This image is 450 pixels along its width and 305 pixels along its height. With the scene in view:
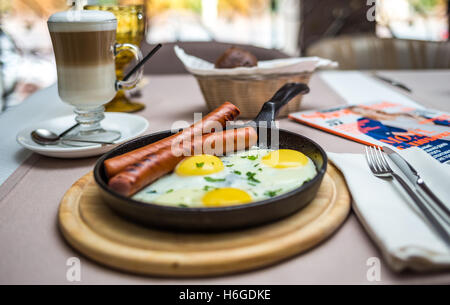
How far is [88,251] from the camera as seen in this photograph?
583 millimetres

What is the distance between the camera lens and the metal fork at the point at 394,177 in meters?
0.57

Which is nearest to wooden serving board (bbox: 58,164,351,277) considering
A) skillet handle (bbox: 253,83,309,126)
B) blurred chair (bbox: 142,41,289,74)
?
skillet handle (bbox: 253,83,309,126)

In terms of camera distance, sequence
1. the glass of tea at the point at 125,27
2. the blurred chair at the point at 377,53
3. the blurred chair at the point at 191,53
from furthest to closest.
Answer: the blurred chair at the point at 377,53 < the blurred chair at the point at 191,53 < the glass of tea at the point at 125,27

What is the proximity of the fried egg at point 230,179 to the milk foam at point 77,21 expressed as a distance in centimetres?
48

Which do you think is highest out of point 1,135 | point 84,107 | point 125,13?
point 125,13

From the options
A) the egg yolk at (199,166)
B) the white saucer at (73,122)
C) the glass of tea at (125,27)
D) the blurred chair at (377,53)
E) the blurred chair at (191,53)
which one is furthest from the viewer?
the blurred chair at (377,53)

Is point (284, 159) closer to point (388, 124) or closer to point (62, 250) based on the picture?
point (62, 250)

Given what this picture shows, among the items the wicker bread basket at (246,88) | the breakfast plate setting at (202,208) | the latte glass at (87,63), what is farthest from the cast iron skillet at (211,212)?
the wicker bread basket at (246,88)

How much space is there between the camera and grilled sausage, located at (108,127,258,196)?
2.15 feet

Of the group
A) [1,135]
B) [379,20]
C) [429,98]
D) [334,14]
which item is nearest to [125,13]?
[1,135]

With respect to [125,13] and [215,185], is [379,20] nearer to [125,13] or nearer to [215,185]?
[125,13]

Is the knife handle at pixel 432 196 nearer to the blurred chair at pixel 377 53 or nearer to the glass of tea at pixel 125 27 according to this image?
the glass of tea at pixel 125 27
